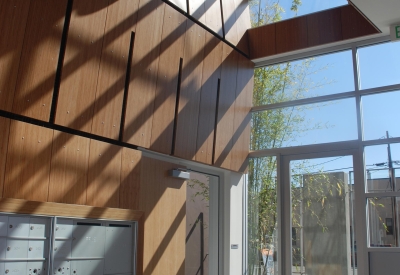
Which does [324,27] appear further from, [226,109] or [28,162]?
[28,162]

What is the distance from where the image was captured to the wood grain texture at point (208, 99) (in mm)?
5672

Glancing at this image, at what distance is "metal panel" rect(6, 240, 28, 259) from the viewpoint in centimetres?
339

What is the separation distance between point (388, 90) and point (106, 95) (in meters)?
3.53

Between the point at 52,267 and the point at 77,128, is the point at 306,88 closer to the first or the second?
the point at 77,128

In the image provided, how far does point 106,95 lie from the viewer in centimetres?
436

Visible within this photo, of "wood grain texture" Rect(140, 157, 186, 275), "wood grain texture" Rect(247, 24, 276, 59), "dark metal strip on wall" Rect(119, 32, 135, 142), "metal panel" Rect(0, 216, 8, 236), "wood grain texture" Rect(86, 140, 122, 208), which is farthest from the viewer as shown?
"wood grain texture" Rect(247, 24, 276, 59)

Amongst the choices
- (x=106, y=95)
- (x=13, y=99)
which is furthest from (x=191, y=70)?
(x=13, y=99)

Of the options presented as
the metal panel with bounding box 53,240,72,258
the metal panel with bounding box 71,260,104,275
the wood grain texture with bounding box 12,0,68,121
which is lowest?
the metal panel with bounding box 71,260,104,275

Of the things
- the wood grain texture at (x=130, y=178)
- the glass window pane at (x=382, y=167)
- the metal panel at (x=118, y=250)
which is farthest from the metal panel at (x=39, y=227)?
the glass window pane at (x=382, y=167)

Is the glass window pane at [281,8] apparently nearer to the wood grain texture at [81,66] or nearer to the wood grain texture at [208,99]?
the wood grain texture at [208,99]

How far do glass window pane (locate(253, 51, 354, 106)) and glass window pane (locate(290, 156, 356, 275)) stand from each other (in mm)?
934

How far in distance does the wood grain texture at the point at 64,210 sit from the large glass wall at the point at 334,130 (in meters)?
2.60

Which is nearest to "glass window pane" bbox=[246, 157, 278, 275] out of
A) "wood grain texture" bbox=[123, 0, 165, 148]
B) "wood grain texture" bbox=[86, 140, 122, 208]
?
"wood grain texture" bbox=[123, 0, 165, 148]

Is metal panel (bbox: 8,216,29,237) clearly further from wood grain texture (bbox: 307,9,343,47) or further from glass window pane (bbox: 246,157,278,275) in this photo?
wood grain texture (bbox: 307,9,343,47)
